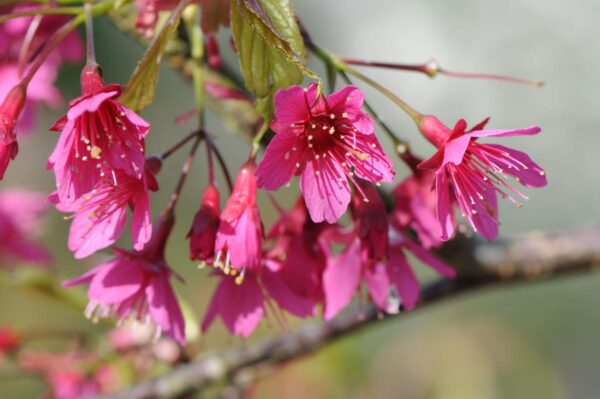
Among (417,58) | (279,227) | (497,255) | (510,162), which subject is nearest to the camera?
(510,162)

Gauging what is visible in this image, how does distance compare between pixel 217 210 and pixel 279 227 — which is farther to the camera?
pixel 279 227

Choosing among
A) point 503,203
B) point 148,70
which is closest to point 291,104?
point 148,70

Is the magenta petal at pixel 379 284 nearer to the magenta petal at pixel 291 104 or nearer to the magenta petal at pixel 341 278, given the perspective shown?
the magenta petal at pixel 341 278

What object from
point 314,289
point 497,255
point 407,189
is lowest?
point 497,255

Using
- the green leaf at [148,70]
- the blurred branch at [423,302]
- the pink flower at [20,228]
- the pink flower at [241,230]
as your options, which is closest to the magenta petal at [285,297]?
the pink flower at [241,230]

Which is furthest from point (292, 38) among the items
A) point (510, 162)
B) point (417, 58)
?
point (417, 58)

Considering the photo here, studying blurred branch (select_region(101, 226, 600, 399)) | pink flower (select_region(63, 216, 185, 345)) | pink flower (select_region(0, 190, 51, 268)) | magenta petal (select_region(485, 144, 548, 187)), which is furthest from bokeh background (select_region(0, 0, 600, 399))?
Result: magenta petal (select_region(485, 144, 548, 187))

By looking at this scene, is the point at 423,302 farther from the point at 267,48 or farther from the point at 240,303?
the point at 267,48

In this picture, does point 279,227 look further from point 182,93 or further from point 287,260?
point 182,93
